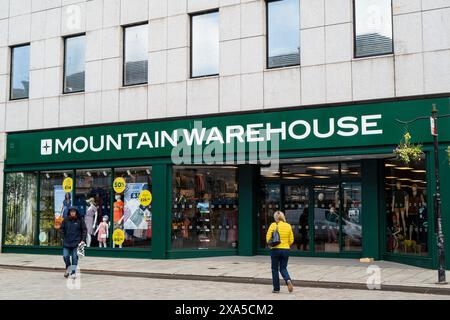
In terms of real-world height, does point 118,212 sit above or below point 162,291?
above

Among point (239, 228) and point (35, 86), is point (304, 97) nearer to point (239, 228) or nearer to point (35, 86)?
point (239, 228)

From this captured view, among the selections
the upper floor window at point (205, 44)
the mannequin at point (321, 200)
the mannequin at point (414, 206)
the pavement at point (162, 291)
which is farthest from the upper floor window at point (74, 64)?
the mannequin at point (414, 206)

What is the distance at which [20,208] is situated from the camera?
23.3 meters

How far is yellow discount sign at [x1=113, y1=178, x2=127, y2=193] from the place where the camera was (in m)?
20.9

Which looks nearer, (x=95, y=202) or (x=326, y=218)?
(x=326, y=218)

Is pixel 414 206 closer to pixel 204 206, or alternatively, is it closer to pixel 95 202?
pixel 204 206

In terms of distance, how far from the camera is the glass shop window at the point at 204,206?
66.1ft

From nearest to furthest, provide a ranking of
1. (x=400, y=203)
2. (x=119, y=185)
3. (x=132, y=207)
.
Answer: (x=400, y=203) → (x=132, y=207) → (x=119, y=185)

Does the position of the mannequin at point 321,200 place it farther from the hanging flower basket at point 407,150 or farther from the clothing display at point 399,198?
the hanging flower basket at point 407,150

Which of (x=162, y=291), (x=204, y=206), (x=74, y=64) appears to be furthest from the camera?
(x=74, y=64)

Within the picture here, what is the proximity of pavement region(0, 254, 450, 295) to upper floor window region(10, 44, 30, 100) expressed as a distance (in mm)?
6781

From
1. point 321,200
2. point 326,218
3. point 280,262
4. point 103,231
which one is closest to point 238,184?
point 321,200

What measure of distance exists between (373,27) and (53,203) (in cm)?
1313

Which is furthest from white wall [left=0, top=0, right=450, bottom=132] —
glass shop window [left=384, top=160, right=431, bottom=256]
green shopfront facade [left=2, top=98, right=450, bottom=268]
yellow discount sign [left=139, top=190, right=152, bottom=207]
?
yellow discount sign [left=139, top=190, right=152, bottom=207]
